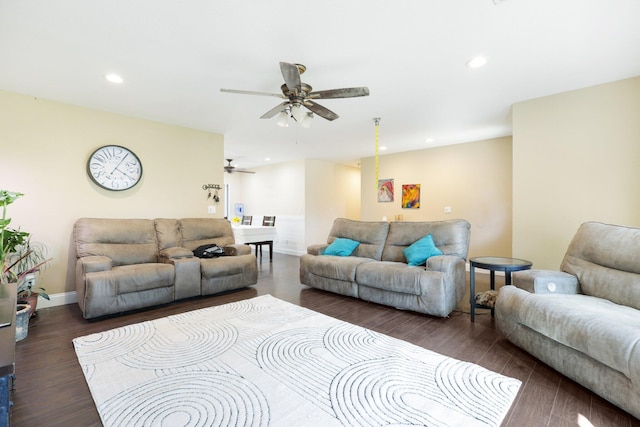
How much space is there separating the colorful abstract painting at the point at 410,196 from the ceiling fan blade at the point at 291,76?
14.6 feet

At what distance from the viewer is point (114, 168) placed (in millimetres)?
3973

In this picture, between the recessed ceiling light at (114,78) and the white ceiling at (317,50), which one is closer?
the white ceiling at (317,50)

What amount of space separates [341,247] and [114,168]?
136 inches

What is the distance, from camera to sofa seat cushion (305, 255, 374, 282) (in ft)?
12.1

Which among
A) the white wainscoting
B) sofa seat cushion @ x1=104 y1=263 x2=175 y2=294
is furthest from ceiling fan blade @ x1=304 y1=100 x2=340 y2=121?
the white wainscoting

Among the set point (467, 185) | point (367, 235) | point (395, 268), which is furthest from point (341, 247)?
point (467, 185)

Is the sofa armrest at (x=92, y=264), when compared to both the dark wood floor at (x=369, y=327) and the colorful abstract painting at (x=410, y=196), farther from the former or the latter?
the colorful abstract painting at (x=410, y=196)

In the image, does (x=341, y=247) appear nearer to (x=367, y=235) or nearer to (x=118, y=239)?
(x=367, y=235)

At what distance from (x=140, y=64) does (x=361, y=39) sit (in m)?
2.09

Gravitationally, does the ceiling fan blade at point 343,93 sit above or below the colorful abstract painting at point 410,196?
above

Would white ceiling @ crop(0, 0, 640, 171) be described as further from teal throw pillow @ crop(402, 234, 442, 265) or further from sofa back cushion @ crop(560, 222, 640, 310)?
teal throw pillow @ crop(402, 234, 442, 265)

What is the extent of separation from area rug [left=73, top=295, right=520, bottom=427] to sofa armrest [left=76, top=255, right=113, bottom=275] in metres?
0.78

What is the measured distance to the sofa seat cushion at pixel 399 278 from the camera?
119 inches

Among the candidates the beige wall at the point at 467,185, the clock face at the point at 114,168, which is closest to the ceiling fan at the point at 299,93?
the clock face at the point at 114,168
